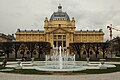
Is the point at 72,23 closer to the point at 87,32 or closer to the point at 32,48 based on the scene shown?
the point at 87,32

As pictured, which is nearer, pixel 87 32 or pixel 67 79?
pixel 67 79

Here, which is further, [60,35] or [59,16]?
[59,16]

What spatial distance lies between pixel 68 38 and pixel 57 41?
17.6ft

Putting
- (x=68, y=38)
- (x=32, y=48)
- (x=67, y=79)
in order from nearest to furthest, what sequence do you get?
1. (x=67, y=79)
2. (x=32, y=48)
3. (x=68, y=38)

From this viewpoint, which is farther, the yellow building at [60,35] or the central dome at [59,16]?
the central dome at [59,16]

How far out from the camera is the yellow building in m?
106

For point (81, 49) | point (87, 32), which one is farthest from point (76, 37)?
point (81, 49)

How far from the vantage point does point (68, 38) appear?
105750 millimetres

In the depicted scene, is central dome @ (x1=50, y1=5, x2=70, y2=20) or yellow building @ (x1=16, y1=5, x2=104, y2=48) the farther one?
central dome @ (x1=50, y1=5, x2=70, y2=20)

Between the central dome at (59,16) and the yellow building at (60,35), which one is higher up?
the central dome at (59,16)

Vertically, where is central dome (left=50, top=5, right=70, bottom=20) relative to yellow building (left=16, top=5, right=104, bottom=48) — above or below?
above

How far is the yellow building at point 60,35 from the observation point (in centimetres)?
10636

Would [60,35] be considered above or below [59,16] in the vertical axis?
below

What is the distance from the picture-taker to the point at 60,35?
4163 inches
